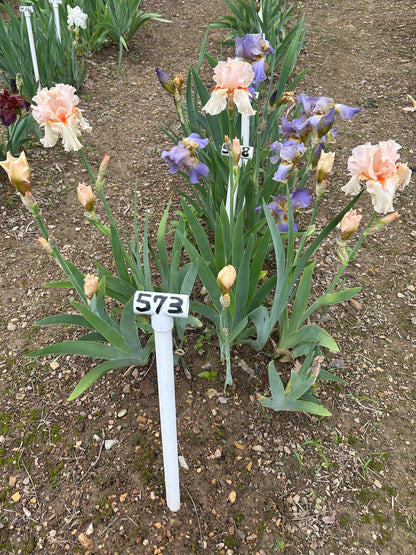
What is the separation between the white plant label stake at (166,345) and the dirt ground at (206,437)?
0.88 ft

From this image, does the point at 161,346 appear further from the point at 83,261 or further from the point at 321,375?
the point at 83,261

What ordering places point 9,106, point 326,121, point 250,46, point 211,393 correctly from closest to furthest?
1. point 326,121
2. point 211,393
3. point 250,46
4. point 9,106

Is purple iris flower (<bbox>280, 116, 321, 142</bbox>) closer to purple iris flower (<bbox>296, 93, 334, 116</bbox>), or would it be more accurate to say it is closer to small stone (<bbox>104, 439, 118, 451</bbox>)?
purple iris flower (<bbox>296, 93, 334, 116</bbox>)

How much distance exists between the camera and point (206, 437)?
1.53 meters

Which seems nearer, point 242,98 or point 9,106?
point 242,98

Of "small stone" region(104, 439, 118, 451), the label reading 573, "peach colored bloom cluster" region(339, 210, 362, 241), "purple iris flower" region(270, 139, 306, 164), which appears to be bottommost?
"small stone" region(104, 439, 118, 451)

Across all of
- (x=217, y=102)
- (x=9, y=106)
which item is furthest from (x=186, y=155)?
(x=9, y=106)

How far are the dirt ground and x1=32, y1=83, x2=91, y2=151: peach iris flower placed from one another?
0.90 meters

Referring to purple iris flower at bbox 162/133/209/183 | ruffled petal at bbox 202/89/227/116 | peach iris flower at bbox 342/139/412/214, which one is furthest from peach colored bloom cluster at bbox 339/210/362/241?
purple iris flower at bbox 162/133/209/183

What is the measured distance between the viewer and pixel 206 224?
229 centimetres

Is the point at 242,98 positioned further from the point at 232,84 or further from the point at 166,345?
the point at 166,345

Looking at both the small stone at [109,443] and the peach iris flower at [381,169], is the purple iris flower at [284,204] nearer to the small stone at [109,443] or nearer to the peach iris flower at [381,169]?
the peach iris flower at [381,169]

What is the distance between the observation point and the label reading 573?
3.03 ft

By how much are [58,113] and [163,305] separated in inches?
26.1
